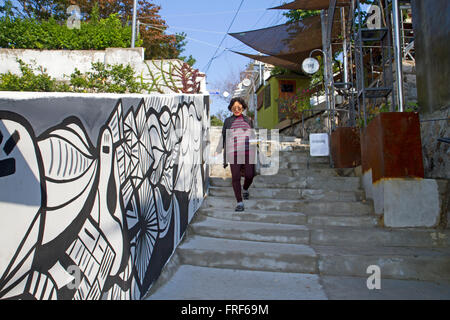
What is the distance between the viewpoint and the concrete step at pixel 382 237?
3441mm

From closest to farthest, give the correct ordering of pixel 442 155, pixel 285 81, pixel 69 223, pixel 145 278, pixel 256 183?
1. pixel 69 223
2. pixel 145 278
3. pixel 442 155
4. pixel 256 183
5. pixel 285 81

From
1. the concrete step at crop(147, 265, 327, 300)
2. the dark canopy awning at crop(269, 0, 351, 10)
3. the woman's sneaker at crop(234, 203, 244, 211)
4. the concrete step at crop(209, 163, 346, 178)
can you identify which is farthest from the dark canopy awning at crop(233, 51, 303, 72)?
the concrete step at crop(147, 265, 327, 300)

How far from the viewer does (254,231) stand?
368cm

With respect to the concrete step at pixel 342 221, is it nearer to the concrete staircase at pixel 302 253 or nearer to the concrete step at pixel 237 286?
the concrete staircase at pixel 302 253

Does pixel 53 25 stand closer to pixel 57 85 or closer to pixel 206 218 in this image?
pixel 57 85

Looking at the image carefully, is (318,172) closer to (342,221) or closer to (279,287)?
(342,221)

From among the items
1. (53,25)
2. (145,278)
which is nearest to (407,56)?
(145,278)

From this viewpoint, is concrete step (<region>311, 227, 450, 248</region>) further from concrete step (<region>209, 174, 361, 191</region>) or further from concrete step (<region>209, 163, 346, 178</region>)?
concrete step (<region>209, 163, 346, 178</region>)

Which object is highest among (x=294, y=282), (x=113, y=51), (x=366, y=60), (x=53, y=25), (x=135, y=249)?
(x=53, y=25)

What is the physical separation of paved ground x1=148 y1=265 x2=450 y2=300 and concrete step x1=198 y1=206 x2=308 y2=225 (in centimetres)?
101

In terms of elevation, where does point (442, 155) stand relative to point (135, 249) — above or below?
above

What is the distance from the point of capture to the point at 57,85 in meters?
9.82

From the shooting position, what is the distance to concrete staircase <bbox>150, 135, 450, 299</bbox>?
8.99ft

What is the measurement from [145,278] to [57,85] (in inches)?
352
